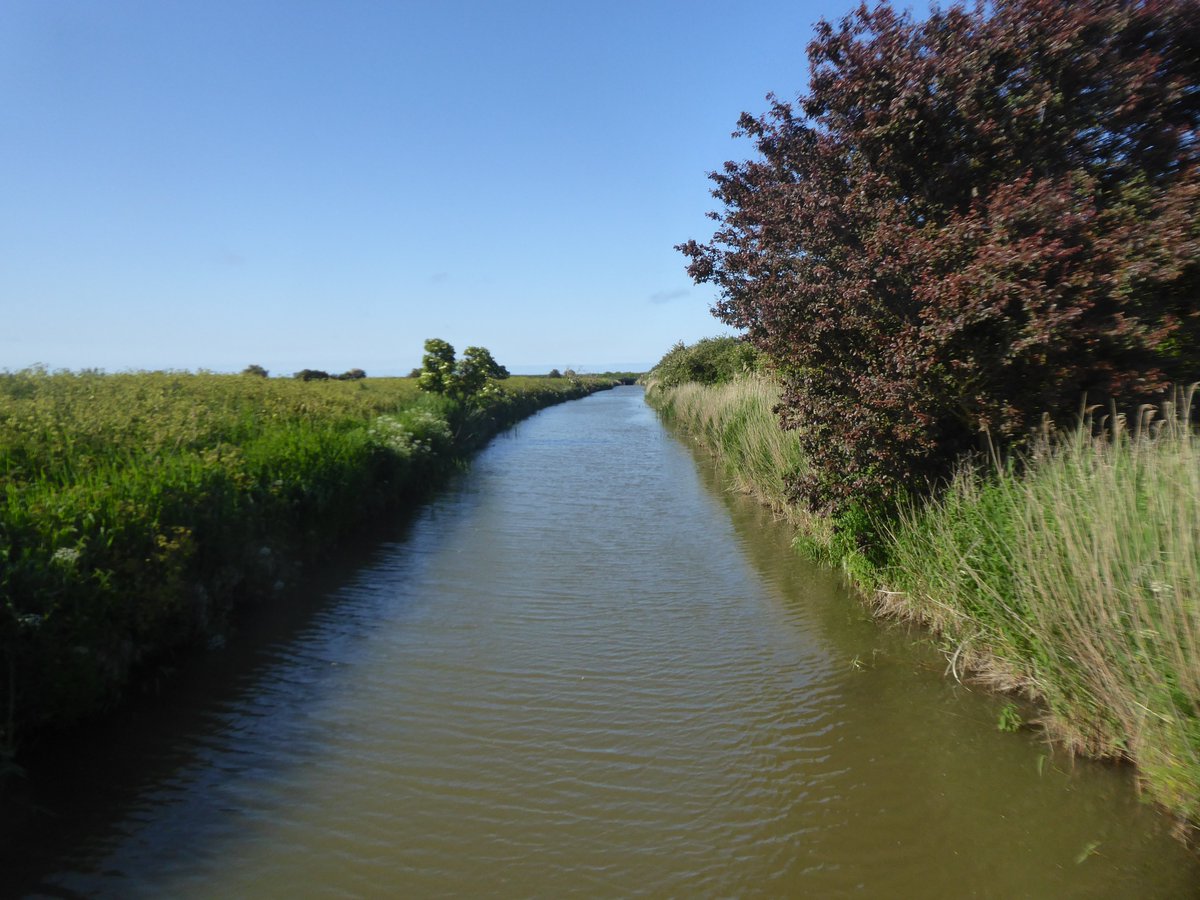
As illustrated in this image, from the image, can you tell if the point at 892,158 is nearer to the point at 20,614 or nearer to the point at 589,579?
the point at 589,579

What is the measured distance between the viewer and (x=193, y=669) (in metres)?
6.35

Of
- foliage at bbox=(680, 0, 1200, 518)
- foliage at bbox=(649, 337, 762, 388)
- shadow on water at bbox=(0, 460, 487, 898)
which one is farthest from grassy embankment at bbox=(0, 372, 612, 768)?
foliage at bbox=(649, 337, 762, 388)

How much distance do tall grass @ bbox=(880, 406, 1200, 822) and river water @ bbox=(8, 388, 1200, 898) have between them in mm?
399

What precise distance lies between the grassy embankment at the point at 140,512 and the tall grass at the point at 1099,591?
19.4 ft

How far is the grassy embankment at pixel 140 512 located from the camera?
4.61 metres

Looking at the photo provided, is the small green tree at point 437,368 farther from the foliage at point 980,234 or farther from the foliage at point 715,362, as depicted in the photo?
the foliage at point 980,234

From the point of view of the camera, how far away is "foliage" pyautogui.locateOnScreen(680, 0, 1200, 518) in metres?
5.55

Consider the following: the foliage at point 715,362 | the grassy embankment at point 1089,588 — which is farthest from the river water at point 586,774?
the foliage at point 715,362

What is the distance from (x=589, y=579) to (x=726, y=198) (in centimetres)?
532

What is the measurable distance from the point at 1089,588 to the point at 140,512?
Result: 6446 mm

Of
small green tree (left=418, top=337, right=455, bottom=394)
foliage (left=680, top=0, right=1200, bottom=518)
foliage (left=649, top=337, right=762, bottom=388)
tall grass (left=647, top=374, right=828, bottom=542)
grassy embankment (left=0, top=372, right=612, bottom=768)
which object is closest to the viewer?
grassy embankment (left=0, top=372, right=612, bottom=768)

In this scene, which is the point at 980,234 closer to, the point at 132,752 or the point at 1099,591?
the point at 1099,591

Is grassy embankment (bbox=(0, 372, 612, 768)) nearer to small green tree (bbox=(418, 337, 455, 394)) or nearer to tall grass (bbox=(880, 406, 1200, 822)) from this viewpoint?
tall grass (bbox=(880, 406, 1200, 822))

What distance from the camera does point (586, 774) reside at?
483 cm
